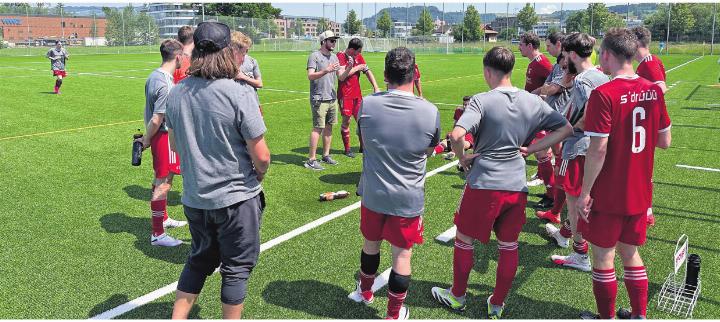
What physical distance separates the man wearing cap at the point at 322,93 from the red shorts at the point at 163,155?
3266 millimetres

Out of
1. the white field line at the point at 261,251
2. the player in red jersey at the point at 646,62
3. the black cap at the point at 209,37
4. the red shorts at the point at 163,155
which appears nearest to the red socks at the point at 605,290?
the white field line at the point at 261,251

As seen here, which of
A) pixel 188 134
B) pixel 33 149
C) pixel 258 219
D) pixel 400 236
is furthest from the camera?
pixel 33 149

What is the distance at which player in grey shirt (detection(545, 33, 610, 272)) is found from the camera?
4418mm

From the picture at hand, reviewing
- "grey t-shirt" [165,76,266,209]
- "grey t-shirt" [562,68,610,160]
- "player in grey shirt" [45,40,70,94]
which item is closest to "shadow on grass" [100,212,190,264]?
"grey t-shirt" [165,76,266,209]

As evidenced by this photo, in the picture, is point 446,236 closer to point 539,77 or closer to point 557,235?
point 557,235

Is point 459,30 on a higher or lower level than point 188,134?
higher

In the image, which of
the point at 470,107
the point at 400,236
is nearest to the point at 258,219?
the point at 400,236

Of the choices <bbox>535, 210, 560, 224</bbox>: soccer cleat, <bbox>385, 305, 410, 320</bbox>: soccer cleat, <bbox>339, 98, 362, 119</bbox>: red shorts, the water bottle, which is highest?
<bbox>339, 98, 362, 119</bbox>: red shorts

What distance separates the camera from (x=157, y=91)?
5.06 m

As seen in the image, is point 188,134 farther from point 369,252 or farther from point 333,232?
point 333,232

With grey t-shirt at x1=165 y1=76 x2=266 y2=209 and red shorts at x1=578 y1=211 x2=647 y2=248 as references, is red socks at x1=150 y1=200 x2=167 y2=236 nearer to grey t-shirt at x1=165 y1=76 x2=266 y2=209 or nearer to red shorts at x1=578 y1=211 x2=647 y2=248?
grey t-shirt at x1=165 y1=76 x2=266 y2=209

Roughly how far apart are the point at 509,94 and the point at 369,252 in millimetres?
1527

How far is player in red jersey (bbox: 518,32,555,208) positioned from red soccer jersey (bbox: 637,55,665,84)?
1278 mm

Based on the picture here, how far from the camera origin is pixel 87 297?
4332 mm
